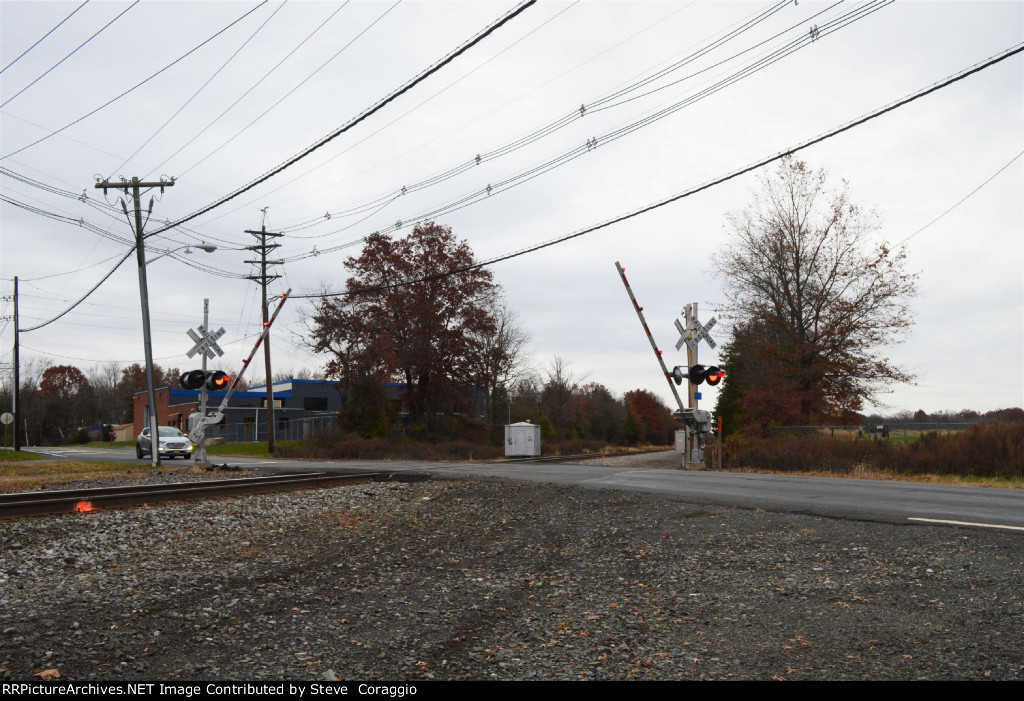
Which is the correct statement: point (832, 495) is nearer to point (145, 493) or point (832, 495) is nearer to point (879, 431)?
point (145, 493)

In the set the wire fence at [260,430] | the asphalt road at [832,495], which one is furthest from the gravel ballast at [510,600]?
the wire fence at [260,430]

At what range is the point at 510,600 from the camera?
7242 millimetres

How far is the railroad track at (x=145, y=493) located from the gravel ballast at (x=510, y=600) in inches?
44.8

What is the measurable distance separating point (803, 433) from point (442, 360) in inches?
1085

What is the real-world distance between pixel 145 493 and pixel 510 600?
33.3ft

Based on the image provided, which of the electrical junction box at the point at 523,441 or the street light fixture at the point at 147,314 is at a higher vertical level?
the street light fixture at the point at 147,314

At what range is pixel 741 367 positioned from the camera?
44625 millimetres

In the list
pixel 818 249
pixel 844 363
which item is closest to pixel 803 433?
pixel 844 363

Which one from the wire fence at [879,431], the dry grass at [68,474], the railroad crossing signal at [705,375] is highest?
the railroad crossing signal at [705,375]

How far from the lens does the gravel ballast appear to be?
531cm

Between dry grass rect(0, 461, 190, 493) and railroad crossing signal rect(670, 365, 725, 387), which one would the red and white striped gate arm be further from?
dry grass rect(0, 461, 190, 493)

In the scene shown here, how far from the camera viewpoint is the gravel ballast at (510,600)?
17.4 ft

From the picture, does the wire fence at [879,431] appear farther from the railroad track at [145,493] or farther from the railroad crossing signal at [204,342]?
the railroad crossing signal at [204,342]
